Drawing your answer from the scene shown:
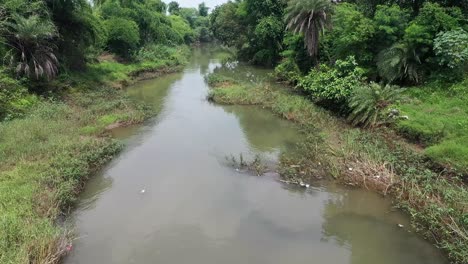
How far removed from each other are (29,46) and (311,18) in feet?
59.0

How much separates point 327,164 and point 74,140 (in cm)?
1058

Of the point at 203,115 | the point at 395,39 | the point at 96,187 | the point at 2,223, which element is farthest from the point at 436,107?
the point at 2,223

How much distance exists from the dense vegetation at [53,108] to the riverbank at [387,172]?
8.04 metres

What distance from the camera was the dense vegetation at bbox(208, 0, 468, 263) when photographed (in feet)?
40.0

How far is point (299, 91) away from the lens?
27.7 m

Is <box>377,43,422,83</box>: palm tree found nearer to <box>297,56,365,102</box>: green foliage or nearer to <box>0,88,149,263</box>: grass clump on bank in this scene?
<box>297,56,365,102</box>: green foliage

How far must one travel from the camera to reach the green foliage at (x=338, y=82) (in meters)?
A: 20.4

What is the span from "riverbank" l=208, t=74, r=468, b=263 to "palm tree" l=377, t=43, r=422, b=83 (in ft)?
14.9

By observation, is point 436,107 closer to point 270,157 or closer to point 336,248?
point 270,157

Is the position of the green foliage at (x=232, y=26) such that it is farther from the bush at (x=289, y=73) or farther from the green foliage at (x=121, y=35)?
the bush at (x=289, y=73)

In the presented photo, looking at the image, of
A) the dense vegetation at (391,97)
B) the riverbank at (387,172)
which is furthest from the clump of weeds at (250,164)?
the dense vegetation at (391,97)

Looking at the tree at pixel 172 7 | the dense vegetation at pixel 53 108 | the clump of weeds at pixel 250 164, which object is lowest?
the clump of weeds at pixel 250 164

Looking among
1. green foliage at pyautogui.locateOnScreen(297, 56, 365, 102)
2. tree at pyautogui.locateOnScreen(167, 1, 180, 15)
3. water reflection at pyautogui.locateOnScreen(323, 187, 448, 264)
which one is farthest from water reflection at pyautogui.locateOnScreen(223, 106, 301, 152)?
tree at pyautogui.locateOnScreen(167, 1, 180, 15)

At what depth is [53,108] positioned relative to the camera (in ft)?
63.5
